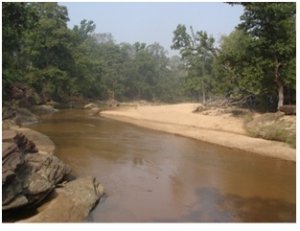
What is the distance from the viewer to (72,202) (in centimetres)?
967

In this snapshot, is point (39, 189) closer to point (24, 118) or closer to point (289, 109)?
point (289, 109)

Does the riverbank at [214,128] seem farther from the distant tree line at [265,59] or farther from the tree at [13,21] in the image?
the tree at [13,21]

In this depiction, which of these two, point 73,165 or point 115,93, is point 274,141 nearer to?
point 73,165

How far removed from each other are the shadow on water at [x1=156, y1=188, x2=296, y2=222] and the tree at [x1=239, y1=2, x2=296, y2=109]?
13.4 meters

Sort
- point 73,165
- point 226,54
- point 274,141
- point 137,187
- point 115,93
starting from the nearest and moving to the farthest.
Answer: point 137,187 < point 73,165 < point 274,141 < point 226,54 < point 115,93

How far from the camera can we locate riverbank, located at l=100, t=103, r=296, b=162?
690 inches

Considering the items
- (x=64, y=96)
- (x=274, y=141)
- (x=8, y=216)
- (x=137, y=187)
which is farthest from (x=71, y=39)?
(x=8, y=216)

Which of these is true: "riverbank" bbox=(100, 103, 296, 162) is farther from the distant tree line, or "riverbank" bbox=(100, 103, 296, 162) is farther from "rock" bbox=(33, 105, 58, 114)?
"rock" bbox=(33, 105, 58, 114)

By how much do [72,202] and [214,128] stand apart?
1585cm

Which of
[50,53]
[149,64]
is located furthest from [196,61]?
[149,64]

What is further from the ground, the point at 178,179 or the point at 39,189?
the point at 39,189

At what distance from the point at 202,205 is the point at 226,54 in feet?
56.3

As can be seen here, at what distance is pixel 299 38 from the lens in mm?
8297

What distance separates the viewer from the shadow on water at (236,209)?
9438 millimetres
